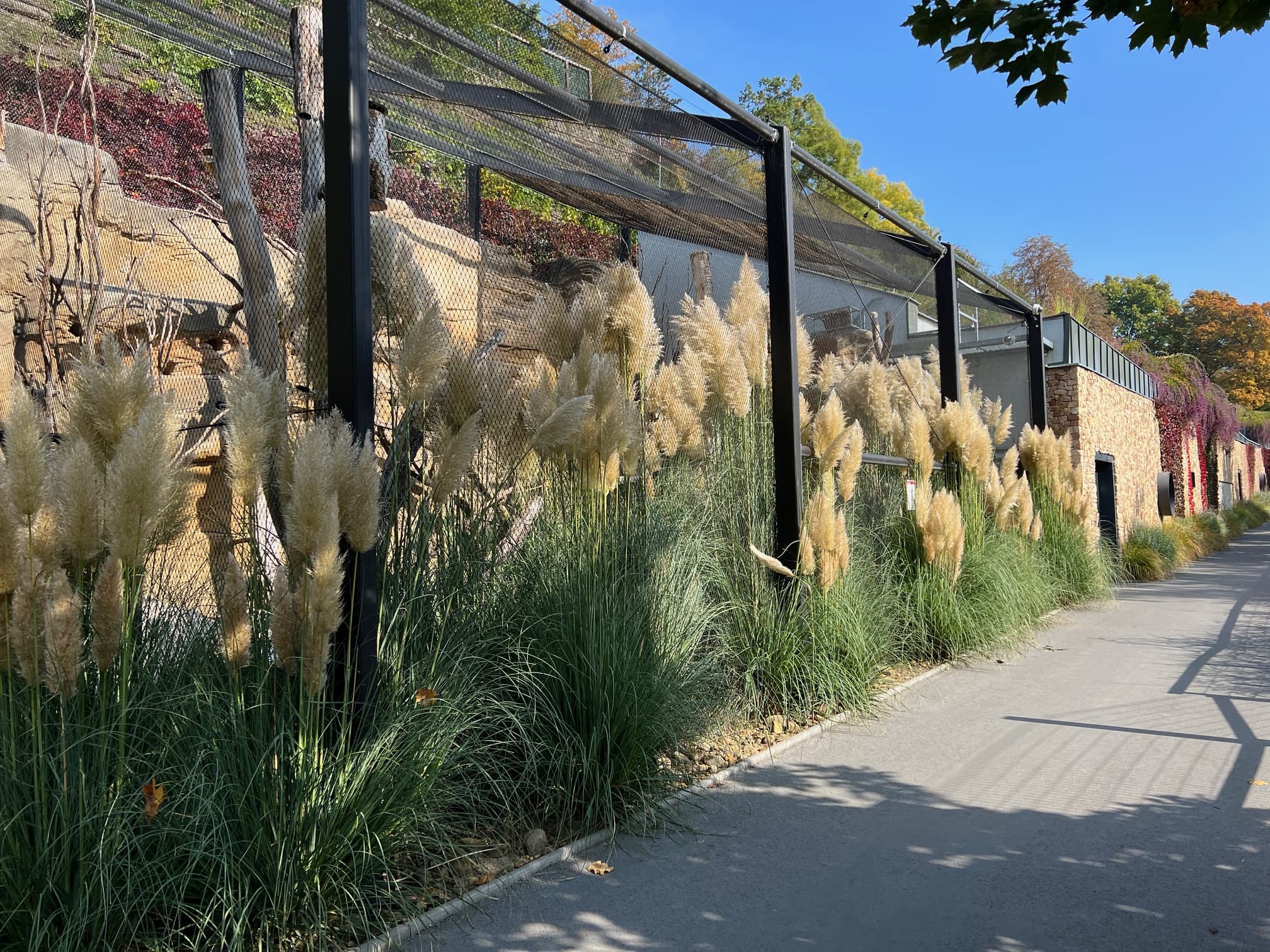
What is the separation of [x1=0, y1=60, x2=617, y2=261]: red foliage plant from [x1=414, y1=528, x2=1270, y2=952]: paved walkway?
14.2ft

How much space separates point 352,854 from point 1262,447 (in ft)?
158

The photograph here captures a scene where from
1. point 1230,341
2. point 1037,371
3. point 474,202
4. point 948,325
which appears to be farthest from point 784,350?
point 1230,341

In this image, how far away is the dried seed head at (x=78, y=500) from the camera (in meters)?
2.10

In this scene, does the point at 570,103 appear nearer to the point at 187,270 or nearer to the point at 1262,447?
the point at 187,270

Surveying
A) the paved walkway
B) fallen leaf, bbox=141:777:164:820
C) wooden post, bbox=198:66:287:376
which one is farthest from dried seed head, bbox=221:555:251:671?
wooden post, bbox=198:66:287:376

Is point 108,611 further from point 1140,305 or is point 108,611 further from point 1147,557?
point 1140,305

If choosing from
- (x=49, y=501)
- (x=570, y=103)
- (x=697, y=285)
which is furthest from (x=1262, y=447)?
(x=49, y=501)

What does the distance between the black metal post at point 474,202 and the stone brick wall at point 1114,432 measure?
7361mm

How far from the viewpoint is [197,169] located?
A: 7.94 meters

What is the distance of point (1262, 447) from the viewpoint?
41438mm

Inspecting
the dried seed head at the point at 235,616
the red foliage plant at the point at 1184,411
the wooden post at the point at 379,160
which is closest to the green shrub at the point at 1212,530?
the red foliage plant at the point at 1184,411

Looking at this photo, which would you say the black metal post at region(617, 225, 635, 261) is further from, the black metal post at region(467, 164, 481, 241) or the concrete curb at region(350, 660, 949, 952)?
the concrete curb at region(350, 660, 949, 952)

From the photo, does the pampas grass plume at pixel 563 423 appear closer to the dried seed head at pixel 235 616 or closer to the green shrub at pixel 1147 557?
the dried seed head at pixel 235 616

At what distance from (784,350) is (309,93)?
3013 mm
